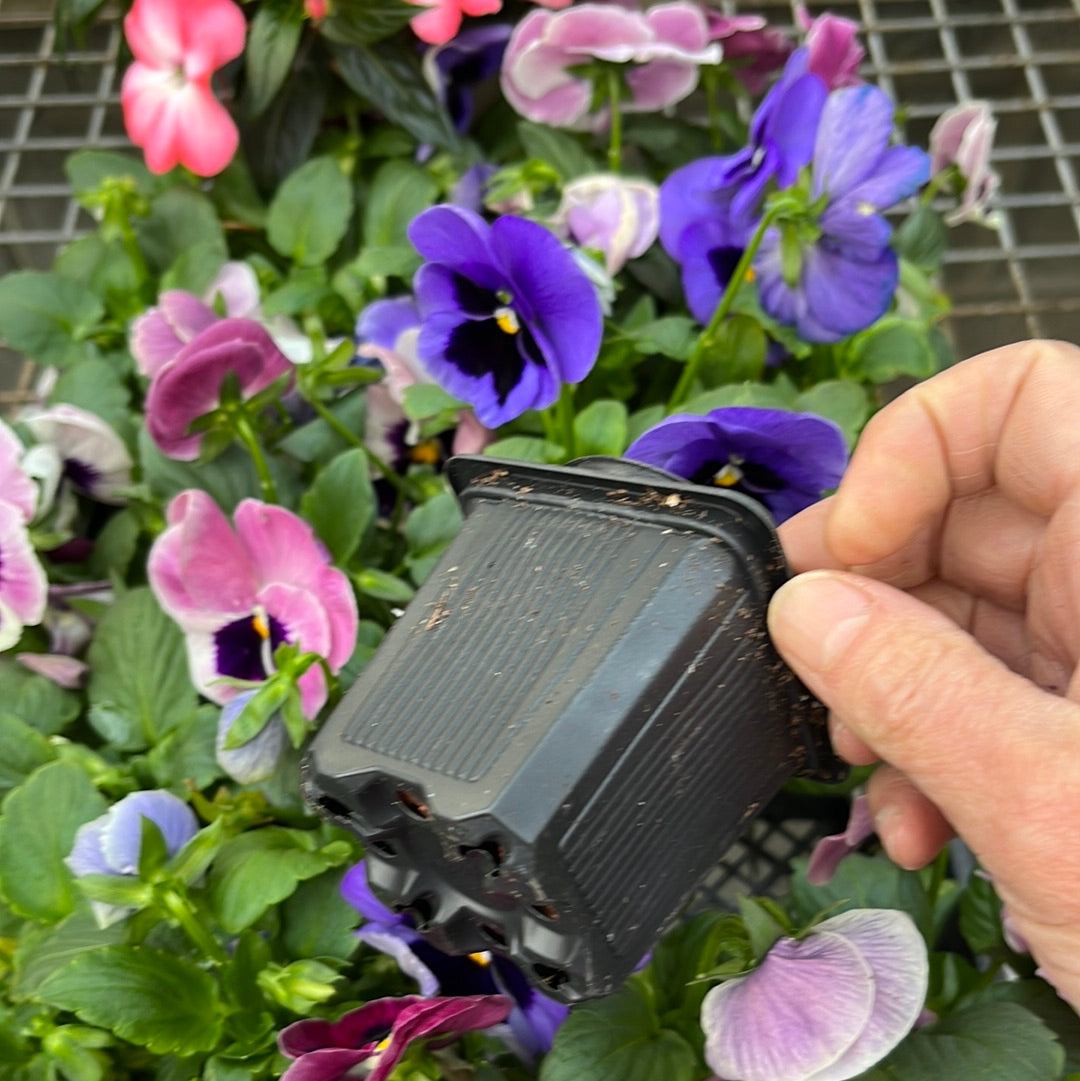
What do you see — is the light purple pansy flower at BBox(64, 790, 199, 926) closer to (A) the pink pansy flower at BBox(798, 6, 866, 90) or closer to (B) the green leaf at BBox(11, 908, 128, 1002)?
(B) the green leaf at BBox(11, 908, 128, 1002)

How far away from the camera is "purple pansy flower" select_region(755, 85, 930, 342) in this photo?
0.64 meters

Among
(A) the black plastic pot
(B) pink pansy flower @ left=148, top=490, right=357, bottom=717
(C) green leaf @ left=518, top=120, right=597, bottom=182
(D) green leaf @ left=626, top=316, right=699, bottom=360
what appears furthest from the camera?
(C) green leaf @ left=518, top=120, right=597, bottom=182

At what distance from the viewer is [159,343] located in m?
0.68

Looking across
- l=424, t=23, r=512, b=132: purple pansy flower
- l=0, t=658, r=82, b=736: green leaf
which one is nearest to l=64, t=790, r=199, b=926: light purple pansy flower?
l=0, t=658, r=82, b=736: green leaf

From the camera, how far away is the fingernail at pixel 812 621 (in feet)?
1.28

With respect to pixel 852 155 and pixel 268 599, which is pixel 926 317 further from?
pixel 268 599

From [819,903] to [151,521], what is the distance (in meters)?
0.43

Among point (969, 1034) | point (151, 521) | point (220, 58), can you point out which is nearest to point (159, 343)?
point (151, 521)

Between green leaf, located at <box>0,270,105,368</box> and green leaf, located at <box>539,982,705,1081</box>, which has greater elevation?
green leaf, located at <box>0,270,105,368</box>

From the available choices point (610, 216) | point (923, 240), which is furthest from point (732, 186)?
point (923, 240)

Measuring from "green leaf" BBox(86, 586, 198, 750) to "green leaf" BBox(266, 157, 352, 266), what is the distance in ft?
0.98

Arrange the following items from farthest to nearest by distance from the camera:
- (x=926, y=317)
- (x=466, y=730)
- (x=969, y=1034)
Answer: (x=926, y=317) < (x=969, y=1034) < (x=466, y=730)

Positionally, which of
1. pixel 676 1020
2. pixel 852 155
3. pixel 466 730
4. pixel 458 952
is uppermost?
pixel 852 155

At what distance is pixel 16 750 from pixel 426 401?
0.28 m
